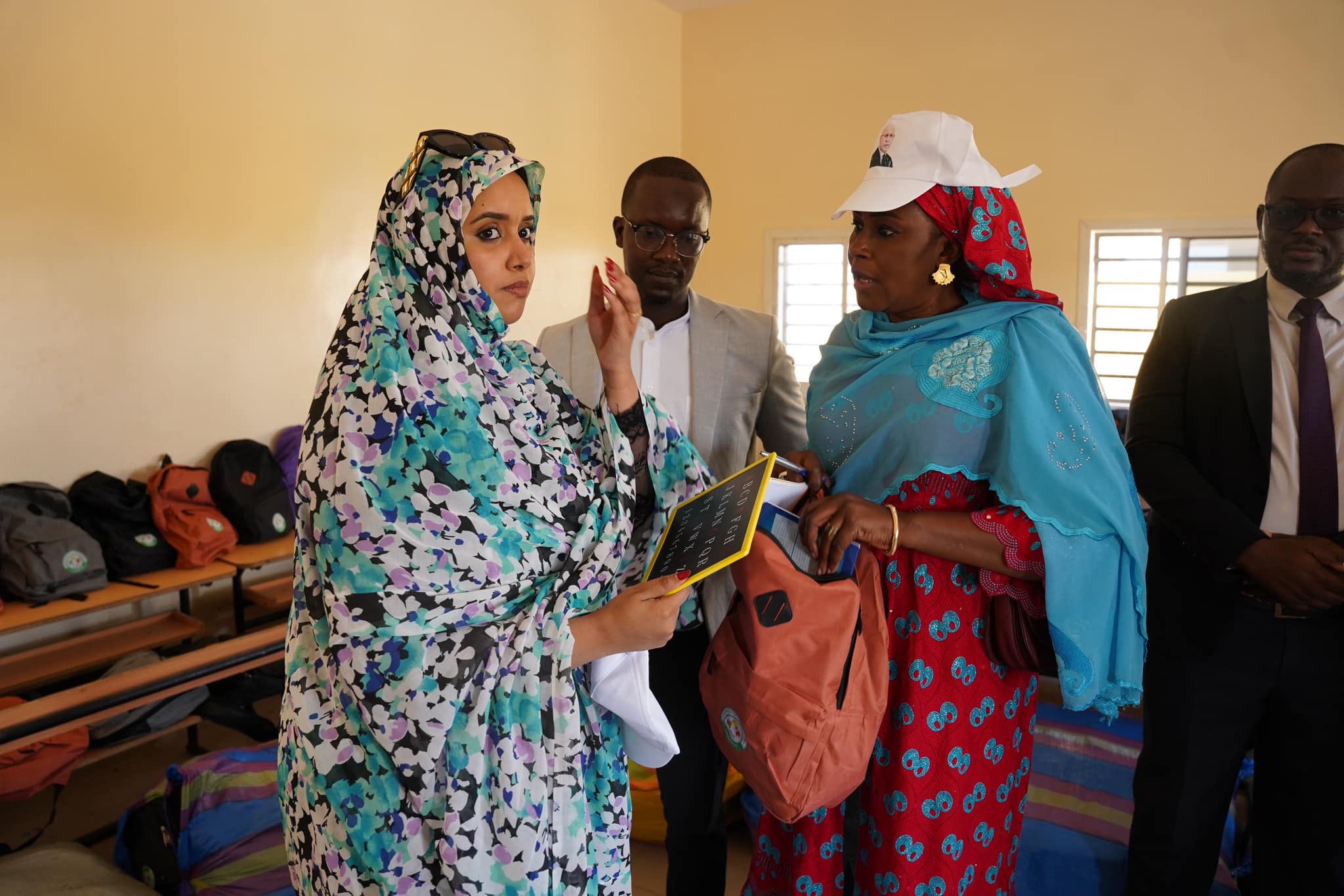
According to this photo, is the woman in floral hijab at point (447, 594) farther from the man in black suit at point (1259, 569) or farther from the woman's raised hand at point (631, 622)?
the man in black suit at point (1259, 569)

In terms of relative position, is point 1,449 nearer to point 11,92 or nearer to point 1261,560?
point 11,92

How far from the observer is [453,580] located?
121 cm

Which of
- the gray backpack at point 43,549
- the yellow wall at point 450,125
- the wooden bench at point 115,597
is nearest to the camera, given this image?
the wooden bench at point 115,597

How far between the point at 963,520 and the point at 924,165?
0.61 metres

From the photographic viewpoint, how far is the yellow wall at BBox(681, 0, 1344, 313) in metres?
5.96

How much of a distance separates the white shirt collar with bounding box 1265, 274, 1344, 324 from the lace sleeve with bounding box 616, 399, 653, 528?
1.37 m

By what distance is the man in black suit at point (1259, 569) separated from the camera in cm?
176

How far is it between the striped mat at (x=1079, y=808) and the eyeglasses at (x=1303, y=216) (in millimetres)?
1647

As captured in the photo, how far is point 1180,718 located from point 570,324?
A: 1568 mm

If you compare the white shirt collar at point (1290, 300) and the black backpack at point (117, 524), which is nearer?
the white shirt collar at point (1290, 300)

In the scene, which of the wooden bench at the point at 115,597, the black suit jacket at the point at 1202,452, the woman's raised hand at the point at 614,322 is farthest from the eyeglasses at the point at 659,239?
the wooden bench at the point at 115,597

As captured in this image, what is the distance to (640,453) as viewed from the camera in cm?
159

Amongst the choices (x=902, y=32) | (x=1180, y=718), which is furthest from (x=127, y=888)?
(x=902, y=32)

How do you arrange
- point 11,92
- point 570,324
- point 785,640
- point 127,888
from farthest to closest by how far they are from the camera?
point 11,92
point 127,888
point 570,324
point 785,640
